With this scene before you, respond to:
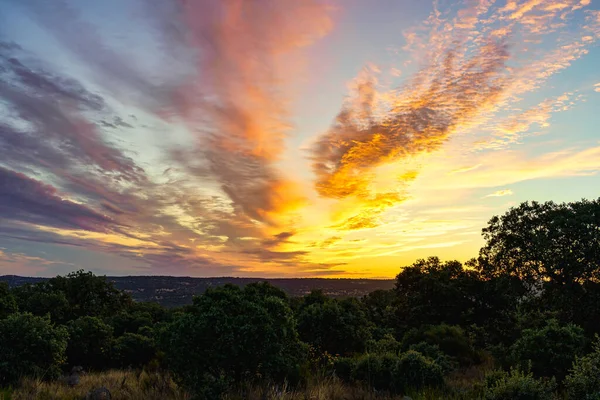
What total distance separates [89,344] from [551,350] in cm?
2362

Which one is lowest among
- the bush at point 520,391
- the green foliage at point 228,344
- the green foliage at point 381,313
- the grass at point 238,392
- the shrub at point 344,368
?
the green foliage at point 381,313

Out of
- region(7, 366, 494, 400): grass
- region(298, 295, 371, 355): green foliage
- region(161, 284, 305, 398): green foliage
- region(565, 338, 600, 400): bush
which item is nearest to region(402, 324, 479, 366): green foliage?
region(298, 295, 371, 355): green foliage

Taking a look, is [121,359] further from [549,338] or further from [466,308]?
[466,308]

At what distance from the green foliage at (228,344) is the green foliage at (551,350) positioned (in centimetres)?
1012

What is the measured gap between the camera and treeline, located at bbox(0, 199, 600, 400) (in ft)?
34.9

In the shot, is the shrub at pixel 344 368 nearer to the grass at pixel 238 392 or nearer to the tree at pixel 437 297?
the grass at pixel 238 392

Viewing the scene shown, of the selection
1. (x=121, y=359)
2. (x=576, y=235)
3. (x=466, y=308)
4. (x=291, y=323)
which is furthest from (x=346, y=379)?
(x=466, y=308)

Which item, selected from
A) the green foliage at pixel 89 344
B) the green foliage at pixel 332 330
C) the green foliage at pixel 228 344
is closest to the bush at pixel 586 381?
the green foliage at pixel 228 344

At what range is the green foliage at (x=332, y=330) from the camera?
1858 centimetres

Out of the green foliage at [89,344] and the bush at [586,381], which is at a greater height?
the bush at [586,381]

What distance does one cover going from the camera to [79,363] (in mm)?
21078

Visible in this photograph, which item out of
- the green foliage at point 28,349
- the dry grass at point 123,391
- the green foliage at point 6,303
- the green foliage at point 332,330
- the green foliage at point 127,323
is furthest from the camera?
the green foliage at point 127,323

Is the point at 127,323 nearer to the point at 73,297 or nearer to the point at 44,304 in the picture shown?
→ the point at 44,304

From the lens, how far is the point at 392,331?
34.9 meters
